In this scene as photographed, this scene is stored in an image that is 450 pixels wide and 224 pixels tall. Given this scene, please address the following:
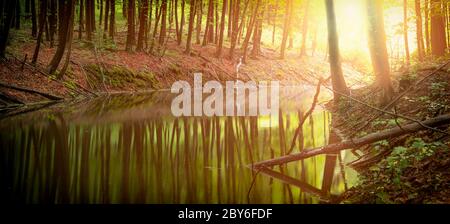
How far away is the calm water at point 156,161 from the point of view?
22.7ft

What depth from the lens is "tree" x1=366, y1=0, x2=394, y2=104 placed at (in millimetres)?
12083

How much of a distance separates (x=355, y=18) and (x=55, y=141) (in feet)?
150

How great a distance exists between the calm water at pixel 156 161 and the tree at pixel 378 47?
2.35 m

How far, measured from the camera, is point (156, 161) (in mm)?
9289

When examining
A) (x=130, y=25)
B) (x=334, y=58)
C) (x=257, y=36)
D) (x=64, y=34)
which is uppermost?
(x=257, y=36)

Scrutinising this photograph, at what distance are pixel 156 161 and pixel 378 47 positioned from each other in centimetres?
795

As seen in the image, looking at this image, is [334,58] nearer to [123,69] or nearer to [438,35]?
[438,35]

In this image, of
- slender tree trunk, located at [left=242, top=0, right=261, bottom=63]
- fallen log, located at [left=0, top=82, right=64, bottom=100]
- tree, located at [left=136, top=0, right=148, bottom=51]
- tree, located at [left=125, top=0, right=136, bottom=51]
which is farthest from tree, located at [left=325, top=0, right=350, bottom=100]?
slender tree trunk, located at [left=242, top=0, right=261, bottom=63]

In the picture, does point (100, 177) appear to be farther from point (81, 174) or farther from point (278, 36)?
point (278, 36)

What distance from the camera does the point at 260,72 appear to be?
36.5m

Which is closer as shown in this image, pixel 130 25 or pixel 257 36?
pixel 130 25

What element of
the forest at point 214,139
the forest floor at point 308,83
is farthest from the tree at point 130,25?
the forest at point 214,139

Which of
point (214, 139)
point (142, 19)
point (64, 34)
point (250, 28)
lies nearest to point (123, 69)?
point (142, 19)
